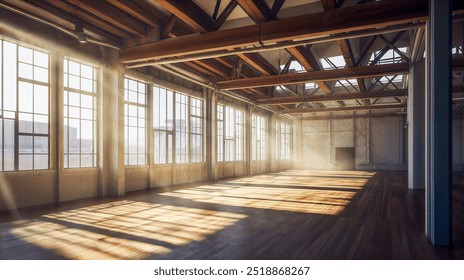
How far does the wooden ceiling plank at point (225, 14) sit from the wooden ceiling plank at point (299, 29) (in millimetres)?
279

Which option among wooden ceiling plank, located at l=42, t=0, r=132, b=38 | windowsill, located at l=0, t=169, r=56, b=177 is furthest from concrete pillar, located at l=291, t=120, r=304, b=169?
windowsill, located at l=0, t=169, r=56, b=177

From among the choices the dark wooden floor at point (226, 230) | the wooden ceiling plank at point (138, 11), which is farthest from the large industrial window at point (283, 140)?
the wooden ceiling plank at point (138, 11)

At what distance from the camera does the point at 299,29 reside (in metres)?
7.04

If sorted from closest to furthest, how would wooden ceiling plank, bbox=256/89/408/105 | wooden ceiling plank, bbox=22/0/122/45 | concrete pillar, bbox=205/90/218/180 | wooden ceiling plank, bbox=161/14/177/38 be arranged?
wooden ceiling plank, bbox=22/0/122/45 → wooden ceiling plank, bbox=161/14/177/38 → concrete pillar, bbox=205/90/218/180 → wooden ceiling plank, bbox=256/89/408/105

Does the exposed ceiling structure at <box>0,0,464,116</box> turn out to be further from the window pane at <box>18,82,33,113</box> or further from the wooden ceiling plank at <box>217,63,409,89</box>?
the window pane at <box>18,82,33,113</box>

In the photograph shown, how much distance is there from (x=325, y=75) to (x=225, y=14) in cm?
550

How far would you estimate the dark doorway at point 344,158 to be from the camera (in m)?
24.2

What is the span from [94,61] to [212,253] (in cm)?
725

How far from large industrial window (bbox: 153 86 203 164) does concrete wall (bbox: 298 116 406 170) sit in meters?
13.6

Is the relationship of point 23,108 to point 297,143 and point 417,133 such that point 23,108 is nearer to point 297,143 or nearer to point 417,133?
point 417,133

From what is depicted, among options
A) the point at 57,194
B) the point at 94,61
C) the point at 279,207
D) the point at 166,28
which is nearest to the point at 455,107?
the point at 279,207

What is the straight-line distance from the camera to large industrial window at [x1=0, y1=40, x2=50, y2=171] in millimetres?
7090

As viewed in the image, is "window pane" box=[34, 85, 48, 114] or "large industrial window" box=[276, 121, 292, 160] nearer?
"window pane" box=[34, 85, 48, 114]
